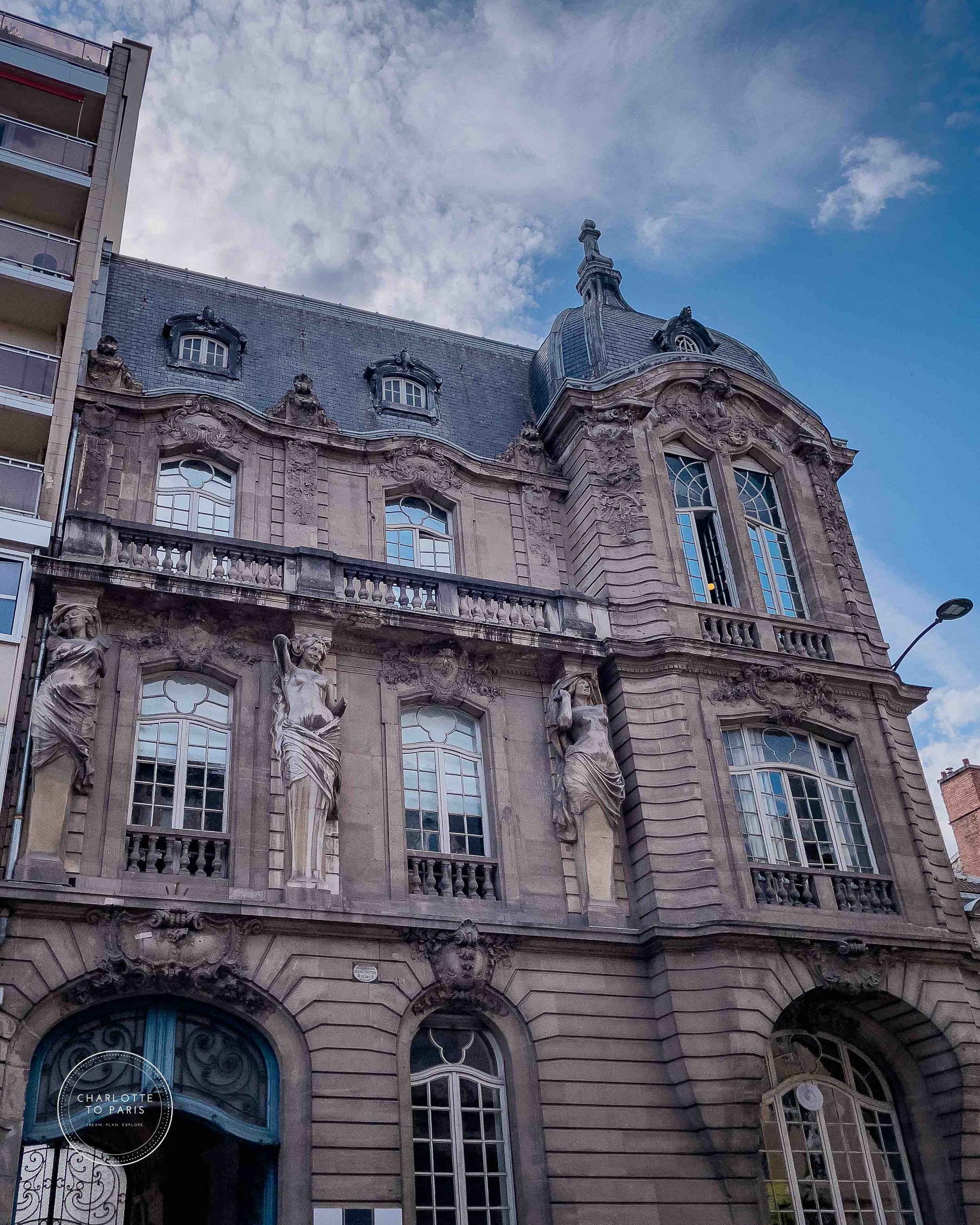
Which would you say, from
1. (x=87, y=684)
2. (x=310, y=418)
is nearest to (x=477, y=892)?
(x=87, y=684)

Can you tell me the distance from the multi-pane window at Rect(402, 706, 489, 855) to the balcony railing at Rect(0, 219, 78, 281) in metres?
9.32

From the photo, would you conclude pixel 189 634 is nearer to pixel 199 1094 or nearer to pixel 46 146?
pixel 199 1094

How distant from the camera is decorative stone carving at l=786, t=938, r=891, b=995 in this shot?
1597 centimetres

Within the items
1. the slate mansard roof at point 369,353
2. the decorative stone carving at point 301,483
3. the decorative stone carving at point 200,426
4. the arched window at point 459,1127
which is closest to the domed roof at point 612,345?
the slate mansard roof at point 369,353

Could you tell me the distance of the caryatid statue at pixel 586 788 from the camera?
53.7 ft

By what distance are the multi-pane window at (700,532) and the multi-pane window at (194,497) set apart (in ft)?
24.1

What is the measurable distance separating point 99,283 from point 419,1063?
14.1 metres

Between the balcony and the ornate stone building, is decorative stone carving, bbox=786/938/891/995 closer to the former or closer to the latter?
the ornate stone building

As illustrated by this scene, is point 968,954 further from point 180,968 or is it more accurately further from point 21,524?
point 21,524

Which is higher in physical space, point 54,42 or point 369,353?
point 54,42

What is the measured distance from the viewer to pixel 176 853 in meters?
14.7

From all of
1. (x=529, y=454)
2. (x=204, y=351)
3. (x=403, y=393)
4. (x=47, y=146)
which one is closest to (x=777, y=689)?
(x=529, y=454)

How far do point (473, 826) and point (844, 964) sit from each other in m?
5.26

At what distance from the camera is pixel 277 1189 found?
13188mm
